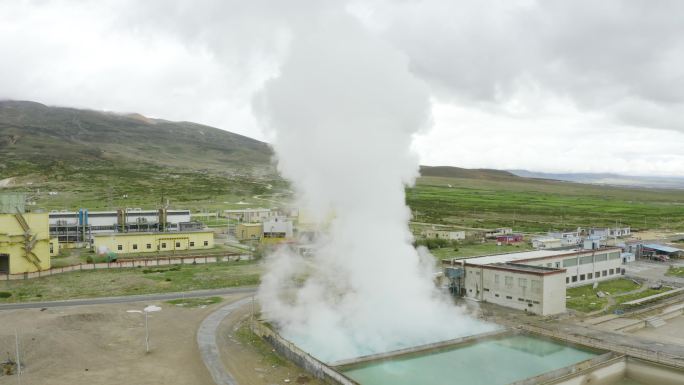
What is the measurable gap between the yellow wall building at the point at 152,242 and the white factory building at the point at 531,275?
43.1 m

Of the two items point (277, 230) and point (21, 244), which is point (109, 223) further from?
point (21, 244)

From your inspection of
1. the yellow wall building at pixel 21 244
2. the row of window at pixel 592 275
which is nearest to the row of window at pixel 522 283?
the row of window at pixel 592 275

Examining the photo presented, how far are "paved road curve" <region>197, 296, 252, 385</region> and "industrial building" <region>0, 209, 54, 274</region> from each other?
26.8m

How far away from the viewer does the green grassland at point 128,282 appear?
1918 inches

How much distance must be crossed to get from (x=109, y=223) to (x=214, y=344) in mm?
58144

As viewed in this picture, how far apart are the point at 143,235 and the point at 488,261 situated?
49.9 m

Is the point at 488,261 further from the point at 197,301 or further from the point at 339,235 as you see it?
the point at 197,301

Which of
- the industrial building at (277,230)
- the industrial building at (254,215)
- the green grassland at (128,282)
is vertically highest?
the industrial building at (254,215)

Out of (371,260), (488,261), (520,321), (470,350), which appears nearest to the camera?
(470,350)

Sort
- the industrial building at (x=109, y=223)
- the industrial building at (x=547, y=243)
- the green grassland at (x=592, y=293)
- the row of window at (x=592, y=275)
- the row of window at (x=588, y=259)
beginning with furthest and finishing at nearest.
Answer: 1. the industrial building at (x=547, y=243)
2. the industrial building at (x=109, y=223)
3. the row of window at (x=592, y=275)
4. the row of window at (x=588, y=259)
5. the green grassland at (x=592, y=293)

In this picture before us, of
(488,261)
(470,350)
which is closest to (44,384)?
(470,350)

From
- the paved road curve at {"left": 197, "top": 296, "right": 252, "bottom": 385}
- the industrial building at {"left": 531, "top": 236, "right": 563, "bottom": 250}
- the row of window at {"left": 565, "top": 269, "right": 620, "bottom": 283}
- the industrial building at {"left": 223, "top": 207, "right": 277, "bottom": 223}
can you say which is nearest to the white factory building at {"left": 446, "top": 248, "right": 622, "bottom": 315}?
the row of window at {"left": 565, "top": 269, "right": 620, "bottom": 283}

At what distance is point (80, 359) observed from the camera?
30922 mm

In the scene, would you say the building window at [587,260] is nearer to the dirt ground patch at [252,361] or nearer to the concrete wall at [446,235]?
the concrete wall at [446,235]
